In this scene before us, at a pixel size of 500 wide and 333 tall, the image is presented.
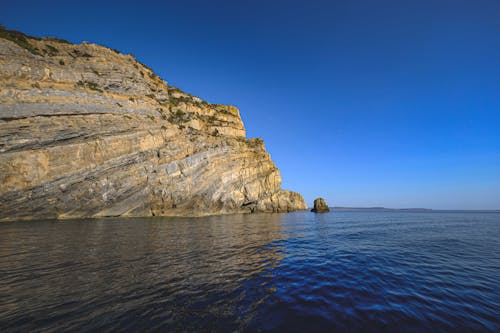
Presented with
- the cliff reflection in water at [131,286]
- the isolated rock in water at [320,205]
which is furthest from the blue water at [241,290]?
the isolated rock in water at [320,205]

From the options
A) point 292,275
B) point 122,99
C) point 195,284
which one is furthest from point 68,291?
point 122,99

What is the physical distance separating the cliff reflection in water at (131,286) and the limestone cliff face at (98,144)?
2542 cm

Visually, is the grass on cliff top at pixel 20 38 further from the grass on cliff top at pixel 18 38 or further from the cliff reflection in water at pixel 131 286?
the cliff reflection in water at pixel 131 286

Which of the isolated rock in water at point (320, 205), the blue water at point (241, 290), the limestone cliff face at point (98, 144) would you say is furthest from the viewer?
the isolated rock in water at point (320, 205)

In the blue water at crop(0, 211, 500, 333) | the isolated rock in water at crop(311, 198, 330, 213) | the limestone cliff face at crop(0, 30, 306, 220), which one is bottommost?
the blue water at crop(0, 211, 500, 333)

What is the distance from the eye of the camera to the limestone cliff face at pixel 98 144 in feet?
104

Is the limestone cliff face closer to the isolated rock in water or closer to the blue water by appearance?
the blue water

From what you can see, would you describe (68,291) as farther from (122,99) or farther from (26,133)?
(122,99)

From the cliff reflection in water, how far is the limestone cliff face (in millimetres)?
25417

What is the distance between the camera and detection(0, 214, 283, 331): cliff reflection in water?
5660mm

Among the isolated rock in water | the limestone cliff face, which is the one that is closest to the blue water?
the limestone cliff face

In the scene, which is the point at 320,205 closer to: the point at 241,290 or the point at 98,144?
the point at 98,144

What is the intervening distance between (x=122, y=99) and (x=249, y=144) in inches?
1467

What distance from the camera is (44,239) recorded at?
16.7 m
